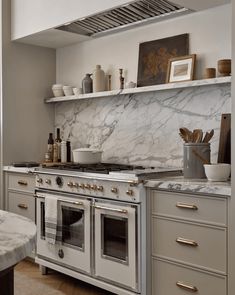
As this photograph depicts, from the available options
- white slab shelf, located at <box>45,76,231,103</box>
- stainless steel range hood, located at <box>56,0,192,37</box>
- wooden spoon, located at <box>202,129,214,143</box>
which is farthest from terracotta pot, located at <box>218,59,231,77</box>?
stainless steel range hood, located at <box>56,0,192,37</box>

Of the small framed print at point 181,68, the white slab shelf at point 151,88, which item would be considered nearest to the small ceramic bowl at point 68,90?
the white slab shelf at point 151,88

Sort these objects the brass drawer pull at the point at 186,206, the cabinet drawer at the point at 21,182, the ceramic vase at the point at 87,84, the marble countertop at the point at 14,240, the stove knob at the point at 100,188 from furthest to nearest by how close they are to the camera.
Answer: the ceramic vase at the point at 87,84 → the cabinet drawer at the point at 21,182 → the stove knob at the point at 100,188 → the brass drawer pull at the point at 186,206 → the marble countertop at the point at 14,240

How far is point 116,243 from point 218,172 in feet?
2.90

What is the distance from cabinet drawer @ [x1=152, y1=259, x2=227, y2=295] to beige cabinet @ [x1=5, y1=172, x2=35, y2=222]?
1548 millimetres

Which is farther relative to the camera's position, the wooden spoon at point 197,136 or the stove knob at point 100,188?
the stove knob at point 100,188

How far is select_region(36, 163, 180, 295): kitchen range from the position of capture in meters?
2.77

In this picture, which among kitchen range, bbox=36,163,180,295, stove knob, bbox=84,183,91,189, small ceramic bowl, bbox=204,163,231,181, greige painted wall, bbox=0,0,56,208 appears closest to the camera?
small ceramic bowl, bbox=204,163,231,181

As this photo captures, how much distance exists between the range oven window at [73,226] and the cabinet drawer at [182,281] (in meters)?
0.72

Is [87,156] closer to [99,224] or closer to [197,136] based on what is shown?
[99,224]

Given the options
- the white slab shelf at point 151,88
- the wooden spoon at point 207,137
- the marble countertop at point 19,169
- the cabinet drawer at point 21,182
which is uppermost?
the white slab shelf at point 151,88

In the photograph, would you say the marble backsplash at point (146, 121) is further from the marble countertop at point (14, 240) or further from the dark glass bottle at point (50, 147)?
the marble countertop at point (14, 240)

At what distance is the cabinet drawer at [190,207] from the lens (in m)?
2.36

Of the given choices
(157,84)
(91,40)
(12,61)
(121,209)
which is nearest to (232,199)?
(121,209)

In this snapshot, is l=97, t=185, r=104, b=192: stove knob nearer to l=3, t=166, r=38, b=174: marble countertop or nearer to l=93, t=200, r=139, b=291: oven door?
l=93, t=200, r=139, b=291: oven door
